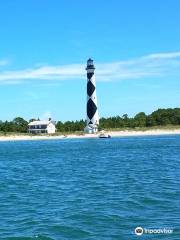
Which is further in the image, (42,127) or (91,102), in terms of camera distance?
(42,127)

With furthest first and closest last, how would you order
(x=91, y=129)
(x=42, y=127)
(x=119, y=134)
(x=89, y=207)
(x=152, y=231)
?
1. (x=42, y=127)
2. (x=119, y=134)
3. (x=91, y=129)
4. (x=89, y=207)
5. (x=152, y=231)

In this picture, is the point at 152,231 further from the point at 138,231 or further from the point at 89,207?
the point at 89,207

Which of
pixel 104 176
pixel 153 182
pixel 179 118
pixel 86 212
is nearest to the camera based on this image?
pixel 86 212

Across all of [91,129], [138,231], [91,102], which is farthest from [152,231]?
[91,129]

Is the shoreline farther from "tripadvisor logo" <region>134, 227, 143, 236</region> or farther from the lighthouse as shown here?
"tripadvisor logo" <region>134, 227, 143, 236</region>

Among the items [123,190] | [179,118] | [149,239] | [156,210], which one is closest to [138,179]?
[123,190]

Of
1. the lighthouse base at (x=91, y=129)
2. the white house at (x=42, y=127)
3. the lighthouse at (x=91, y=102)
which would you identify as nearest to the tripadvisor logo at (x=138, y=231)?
the lighthouse at (x=91, y=102)

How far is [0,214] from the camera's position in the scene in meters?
19.7

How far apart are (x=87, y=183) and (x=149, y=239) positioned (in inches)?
570

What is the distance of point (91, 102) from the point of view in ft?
465

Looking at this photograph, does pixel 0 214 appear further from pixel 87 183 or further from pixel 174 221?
pixel 87 183

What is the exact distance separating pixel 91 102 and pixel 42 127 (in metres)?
34.7

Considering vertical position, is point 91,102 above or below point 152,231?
above

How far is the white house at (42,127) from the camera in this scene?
6727 inches
